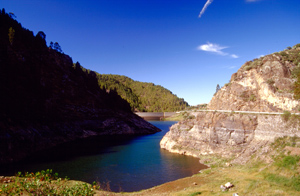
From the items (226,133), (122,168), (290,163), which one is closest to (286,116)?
(226,133)

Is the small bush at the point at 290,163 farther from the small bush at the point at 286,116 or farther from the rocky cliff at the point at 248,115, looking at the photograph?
the small bush at the point at 286,116

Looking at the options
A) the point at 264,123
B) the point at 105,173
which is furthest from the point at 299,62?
the point at 105,173

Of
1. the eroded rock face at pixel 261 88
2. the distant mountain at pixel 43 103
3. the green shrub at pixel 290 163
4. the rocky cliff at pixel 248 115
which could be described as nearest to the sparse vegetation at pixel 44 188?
the green shrub at pixel 290 163

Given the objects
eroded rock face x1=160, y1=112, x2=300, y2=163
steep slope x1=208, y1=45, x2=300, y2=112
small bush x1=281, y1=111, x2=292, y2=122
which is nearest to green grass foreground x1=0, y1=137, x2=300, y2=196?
eroded rock face x1=160, y1=112, x2=300, y2=163

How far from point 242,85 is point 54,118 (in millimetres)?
69389

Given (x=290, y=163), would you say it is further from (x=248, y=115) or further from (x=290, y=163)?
(x=248, y=115)

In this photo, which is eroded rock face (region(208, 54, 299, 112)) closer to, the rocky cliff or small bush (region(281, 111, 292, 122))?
the rocky cliff

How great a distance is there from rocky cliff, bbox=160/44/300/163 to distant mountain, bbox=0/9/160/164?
4427 centimetres

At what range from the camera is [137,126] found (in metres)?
Result: 115

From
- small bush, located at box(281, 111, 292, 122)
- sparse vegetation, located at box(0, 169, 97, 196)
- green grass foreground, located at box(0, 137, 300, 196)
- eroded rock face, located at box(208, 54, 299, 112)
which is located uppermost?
eroded rock face, located at box(208, 54, 299, 112)

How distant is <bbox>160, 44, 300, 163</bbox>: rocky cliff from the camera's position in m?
37.8

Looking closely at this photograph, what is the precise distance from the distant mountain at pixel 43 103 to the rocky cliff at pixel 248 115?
4427 centimetres

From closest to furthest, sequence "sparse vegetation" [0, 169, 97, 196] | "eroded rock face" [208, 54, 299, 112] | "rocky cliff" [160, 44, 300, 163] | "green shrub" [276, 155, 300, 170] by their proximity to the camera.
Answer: "sparse vegetation" [0, 169, 97, 196]
"green shrub" [276, 155, 300, 170]
"rocky cliff" [160, 44, 300, 163]
"eroded rock face" [208, 54, 299, 112]

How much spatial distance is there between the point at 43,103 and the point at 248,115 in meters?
71.0
